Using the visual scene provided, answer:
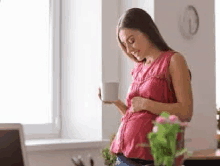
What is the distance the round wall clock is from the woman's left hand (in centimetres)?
153

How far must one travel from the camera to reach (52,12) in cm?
283

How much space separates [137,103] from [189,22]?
169 centimetres

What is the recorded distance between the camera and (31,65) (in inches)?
106

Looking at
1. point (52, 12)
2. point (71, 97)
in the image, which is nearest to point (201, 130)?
point (71, 97)

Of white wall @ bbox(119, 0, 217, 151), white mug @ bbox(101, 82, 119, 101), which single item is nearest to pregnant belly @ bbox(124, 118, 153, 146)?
white mug @ bbox(101, 82, 119, 101)

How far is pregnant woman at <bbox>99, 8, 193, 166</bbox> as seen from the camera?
1.53 m

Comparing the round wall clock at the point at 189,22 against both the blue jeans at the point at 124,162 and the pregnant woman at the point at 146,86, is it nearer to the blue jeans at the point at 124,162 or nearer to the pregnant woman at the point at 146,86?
the pregnant woman at the point at 146,86

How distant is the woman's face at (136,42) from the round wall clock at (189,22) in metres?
1.37

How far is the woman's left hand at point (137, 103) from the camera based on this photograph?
61.6 inches

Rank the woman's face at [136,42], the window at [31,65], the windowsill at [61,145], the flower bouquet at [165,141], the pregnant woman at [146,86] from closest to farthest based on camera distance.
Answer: the flower bouquet at [165,141] → the pregnant woman at [146,86] → the woman's face at [136,42] → the windowsill at [61,145] → the window at [31,65]

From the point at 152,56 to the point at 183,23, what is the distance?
1.41m

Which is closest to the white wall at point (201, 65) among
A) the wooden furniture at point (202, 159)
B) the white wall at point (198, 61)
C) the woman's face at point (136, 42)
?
the white wall at point (198, 61)

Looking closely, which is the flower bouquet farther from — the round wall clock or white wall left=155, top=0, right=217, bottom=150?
the round wall clock

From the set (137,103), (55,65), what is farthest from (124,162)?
(55,65)
